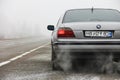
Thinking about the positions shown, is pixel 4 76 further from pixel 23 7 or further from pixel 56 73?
pixel 23 7

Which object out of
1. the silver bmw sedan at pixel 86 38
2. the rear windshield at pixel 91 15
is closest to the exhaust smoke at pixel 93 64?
the silver bmw sedan at pixel 86 38

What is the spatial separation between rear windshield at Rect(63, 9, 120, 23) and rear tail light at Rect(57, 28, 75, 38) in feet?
1.48

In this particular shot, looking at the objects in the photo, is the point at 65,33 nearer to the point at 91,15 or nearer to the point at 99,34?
the point at 99,34

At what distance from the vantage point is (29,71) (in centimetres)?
787

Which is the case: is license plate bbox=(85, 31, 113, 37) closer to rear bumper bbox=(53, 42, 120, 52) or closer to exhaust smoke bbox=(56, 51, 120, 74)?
rear bumper bbox=(53, 42, 120, 52)

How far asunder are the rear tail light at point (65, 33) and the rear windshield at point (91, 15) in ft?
1.48

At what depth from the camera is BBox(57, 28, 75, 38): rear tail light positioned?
734 cm

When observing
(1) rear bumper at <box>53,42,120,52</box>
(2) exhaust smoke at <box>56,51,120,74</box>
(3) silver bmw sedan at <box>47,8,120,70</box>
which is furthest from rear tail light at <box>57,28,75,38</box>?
(2) exhaust smoke at <box>56,51,120,74</box>

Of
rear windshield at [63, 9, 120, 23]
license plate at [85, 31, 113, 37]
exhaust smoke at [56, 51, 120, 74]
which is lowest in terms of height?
exhaust smoke at [56, 51, 120, 74]

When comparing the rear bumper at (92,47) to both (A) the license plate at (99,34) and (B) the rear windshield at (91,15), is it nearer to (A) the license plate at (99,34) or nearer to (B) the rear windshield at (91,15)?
(A) the license plate at (99,34)

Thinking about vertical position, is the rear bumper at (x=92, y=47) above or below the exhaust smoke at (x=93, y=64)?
above

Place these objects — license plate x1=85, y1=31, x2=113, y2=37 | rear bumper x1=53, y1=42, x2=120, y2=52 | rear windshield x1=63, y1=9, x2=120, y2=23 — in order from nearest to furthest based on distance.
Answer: rear bumper x1=53, y1=42, x2=120, y2=52 < license plate x1=85, y1=31, x2=113, y2=37 < rear windshield x1=63, y1=9, x2=120, y2=23

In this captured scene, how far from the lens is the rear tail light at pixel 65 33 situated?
7.34 meters

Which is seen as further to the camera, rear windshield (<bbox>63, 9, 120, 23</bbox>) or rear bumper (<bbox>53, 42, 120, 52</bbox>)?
rear windshield (<bbox>63, 9, 120, 23</bbox>)
